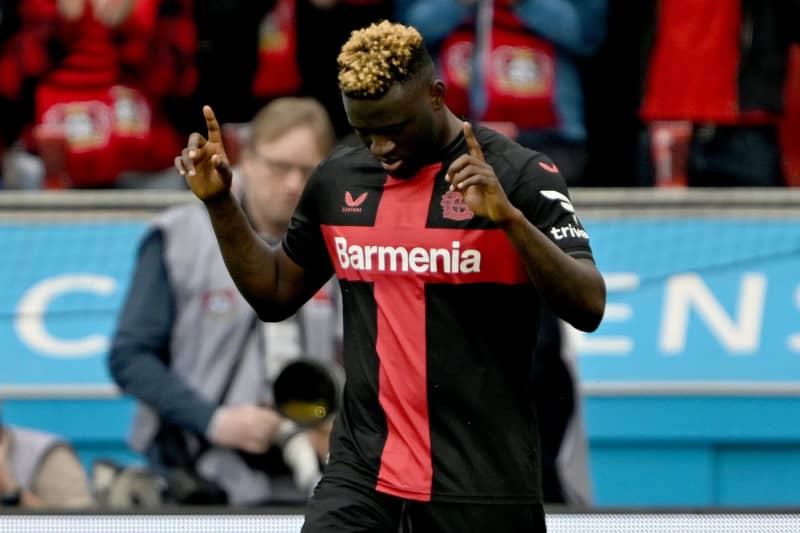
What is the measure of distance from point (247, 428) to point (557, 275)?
7.79ft

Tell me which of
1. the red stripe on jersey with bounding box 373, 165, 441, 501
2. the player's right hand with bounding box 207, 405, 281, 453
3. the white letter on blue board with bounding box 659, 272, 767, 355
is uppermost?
the red stripe on jersey with bounding box 373, 165, 441, 501

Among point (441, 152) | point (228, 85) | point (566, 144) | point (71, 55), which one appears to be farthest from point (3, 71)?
point (441, 152)

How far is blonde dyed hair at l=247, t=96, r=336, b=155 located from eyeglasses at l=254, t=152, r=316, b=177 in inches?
2.3

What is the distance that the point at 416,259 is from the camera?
4090mm

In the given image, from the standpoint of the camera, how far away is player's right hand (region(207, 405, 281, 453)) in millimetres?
5980

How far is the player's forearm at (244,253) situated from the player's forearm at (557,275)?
0.69 m

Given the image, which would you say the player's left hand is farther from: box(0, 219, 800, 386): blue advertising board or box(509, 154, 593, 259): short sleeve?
box(0, 219, 800, 386): blue advertising board

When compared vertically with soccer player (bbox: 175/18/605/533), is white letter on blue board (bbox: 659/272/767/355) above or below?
below

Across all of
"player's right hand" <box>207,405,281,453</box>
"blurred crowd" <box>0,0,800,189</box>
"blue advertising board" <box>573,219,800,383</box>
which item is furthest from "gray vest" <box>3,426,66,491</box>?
"blue advertising board" <box>573,219,800,383</box>

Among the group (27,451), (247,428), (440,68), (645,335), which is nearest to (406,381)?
(247,428)

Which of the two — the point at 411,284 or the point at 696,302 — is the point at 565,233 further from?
the point at 696,302

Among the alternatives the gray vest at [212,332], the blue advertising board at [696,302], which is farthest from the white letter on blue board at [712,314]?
the gray vest at [212,332]

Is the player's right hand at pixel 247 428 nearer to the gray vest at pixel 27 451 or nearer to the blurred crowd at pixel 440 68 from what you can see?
the gray vest at pixel 27 451

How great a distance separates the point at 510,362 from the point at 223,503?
2078mm
